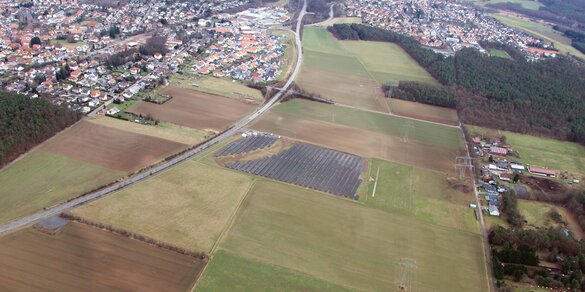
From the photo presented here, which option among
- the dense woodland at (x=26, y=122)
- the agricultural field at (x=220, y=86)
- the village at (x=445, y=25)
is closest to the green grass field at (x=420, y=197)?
the agricultural field at (x=220, y=86)

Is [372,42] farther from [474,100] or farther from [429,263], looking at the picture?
[429,263]

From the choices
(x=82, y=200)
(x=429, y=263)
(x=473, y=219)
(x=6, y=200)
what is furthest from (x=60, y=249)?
(x=473, y=219)

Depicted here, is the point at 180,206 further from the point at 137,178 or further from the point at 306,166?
the point at 306,166

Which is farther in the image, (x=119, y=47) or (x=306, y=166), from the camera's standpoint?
(x=119, y=47)

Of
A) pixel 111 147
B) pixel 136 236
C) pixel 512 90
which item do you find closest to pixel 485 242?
pixel 136 236

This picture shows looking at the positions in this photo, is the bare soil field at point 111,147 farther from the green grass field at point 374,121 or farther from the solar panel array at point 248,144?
the green grass field at point 374,121

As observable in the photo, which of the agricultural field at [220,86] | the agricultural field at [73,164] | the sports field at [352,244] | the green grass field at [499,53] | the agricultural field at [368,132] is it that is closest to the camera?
the sports field at [352,244]
